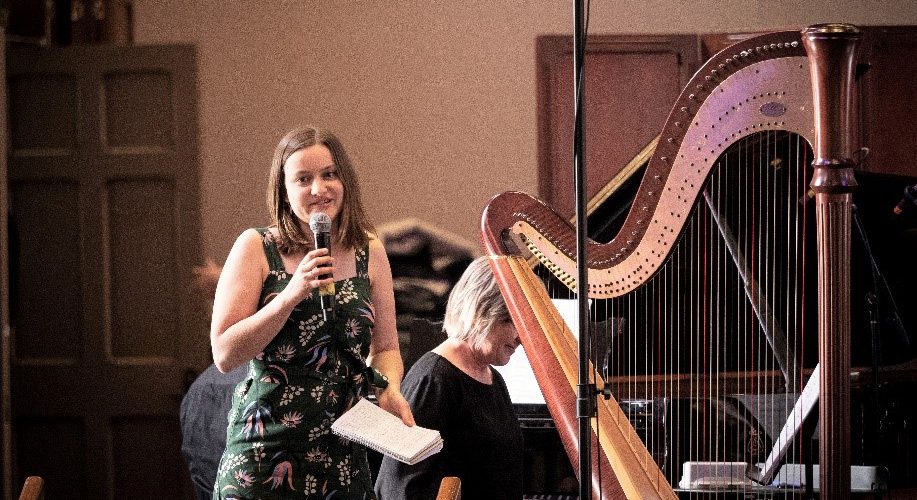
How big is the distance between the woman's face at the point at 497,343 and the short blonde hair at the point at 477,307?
1cm

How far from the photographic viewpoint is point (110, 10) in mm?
5027

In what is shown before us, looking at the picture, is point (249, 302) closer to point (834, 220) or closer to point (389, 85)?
point (834, 220)

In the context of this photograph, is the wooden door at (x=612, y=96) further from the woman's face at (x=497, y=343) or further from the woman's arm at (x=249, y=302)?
the woman's arm at (x=249, y=302)

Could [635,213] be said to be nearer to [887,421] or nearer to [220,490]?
[220,490]

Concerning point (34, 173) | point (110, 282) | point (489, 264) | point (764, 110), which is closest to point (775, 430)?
point (489, 264)

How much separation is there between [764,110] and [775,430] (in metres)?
2.15

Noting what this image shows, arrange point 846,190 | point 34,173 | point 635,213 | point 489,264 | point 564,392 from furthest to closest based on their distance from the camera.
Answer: point 34,173 < point 489,264 < point 564,392 < point 635,213 < point 846,190

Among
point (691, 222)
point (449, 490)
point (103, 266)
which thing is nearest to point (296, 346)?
point (449, 490)

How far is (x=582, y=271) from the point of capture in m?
1.69

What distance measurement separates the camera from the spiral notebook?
1.86 meters

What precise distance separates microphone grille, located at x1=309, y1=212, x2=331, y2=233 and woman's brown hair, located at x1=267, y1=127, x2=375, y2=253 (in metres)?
0.09

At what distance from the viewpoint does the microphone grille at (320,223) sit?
187cm

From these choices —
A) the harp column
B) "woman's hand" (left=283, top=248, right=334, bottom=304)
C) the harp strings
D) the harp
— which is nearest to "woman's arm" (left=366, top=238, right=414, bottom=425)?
"woman's hand" (left=283, top=248, right=334, bottom=304)

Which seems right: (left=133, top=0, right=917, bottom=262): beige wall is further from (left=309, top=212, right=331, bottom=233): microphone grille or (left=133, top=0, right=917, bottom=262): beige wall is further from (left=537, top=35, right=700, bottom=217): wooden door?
(left=309, top=212, right=331, bottom=233): microphone grille
